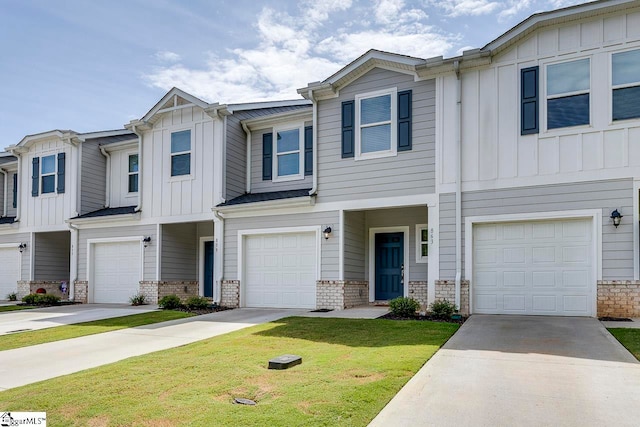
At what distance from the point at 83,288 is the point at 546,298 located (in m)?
14.3

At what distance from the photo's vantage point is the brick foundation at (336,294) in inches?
505

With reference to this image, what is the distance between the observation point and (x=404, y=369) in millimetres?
6168

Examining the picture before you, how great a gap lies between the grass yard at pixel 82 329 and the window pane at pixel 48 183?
8.09 metres

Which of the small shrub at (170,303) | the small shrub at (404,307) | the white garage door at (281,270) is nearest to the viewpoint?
the small shrub at (404,307)

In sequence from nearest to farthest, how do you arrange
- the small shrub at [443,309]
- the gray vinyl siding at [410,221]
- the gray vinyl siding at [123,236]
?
the small shrub at [443,309] < the gray vinyl siding at [410,221] < the gray vinyl siding at [123,236]

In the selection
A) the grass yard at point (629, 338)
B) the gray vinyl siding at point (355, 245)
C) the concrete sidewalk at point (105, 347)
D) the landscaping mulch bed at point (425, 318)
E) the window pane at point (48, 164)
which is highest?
the window pane at point (48, 164)

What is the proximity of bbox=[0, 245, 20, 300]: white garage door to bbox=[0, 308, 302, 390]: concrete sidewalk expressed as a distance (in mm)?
10927

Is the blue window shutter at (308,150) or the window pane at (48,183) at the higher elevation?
the blue window shutter at (308,150)

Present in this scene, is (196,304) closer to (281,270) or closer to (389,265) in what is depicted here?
(281,270)

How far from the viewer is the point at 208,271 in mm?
17328

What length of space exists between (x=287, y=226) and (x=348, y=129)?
3.08 meters

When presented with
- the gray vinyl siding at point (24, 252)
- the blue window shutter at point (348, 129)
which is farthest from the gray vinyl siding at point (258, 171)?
the gray vinyl siding at point (24, 252)

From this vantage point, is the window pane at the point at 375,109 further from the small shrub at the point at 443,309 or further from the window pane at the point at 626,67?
the window pane at the point at 626,67

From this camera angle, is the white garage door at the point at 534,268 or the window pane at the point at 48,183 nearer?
the white garage door at the point at 534,268
